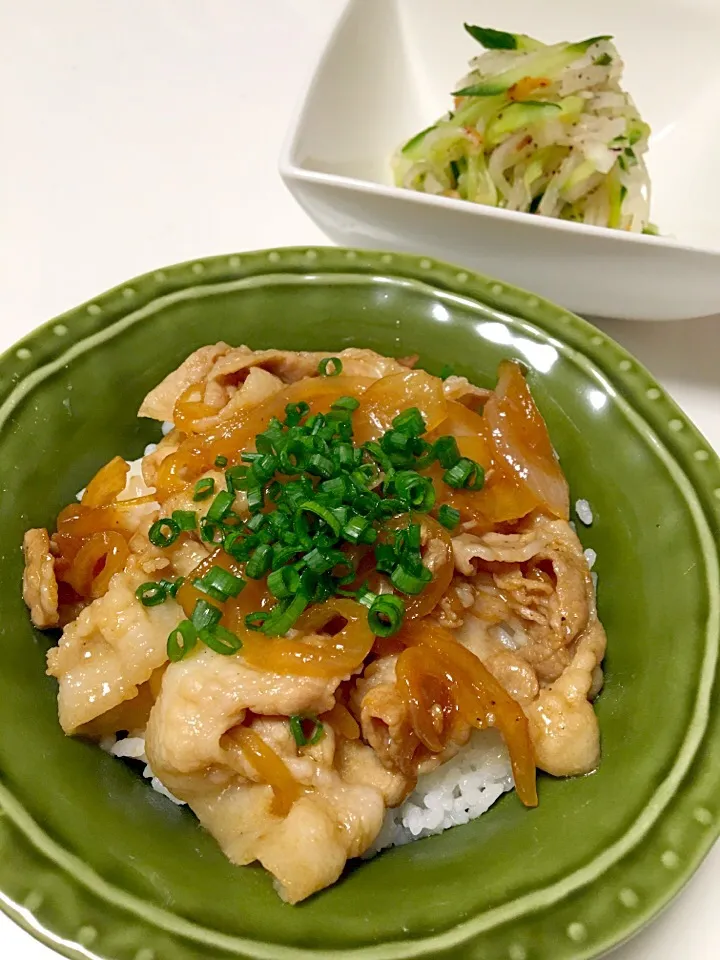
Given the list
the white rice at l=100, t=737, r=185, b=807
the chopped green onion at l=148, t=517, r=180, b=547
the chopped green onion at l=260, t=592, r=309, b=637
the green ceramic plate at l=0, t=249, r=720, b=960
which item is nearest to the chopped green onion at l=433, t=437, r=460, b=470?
the green ceramic plate at l=0, t=249, r=720, b=960

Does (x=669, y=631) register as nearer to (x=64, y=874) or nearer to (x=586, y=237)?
(x=586, y=237)

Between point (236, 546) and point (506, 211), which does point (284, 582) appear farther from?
point (506, 211)

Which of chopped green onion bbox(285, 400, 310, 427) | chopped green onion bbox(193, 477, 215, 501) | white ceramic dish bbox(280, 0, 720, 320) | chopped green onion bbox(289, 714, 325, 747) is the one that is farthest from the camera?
white ceramic dish bbox(280, 0, 720, 320)

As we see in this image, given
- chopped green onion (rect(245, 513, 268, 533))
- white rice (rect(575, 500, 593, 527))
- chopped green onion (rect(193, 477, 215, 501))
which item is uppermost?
white rice (rect(575, 500, 593, 527))

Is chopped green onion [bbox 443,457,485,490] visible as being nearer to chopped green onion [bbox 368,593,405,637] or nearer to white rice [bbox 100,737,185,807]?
chopped green onion [bbox 368,593,405,637]

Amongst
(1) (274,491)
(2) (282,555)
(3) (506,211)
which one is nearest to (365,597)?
(2) (282,555)

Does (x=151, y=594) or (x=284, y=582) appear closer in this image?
→ (x=284, y=582)
